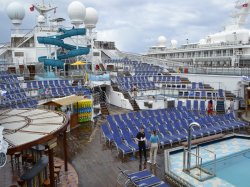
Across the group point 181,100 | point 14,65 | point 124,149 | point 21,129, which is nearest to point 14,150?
point 21,129

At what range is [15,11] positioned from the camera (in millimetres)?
34688

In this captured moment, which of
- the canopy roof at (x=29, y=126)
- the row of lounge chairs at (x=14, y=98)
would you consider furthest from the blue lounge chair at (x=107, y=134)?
the row of lounge chairs at (x=14, y=98)

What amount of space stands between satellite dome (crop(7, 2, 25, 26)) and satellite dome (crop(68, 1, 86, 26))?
902 centimetres

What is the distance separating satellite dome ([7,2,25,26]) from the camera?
34688 millimetres

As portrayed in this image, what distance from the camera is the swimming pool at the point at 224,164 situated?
25.5 ft

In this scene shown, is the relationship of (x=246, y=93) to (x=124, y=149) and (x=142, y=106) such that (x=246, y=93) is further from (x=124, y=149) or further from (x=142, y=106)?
(x=124, y=149)

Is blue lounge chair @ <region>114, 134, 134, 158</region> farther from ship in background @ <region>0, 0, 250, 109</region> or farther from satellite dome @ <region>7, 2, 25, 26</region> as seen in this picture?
satellite dome @ <region>7, 2, 25, 26</region>

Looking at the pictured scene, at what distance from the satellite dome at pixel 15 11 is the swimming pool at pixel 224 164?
107ft

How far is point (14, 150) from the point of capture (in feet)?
15.9

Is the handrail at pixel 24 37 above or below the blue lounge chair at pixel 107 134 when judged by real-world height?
above

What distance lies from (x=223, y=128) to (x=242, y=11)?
3945 centimetres

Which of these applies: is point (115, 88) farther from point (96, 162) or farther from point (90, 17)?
point (90, 17)

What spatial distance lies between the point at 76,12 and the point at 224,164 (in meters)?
25.8

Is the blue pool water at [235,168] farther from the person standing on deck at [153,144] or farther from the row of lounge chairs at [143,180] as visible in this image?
the row of lounge chairs at [143,180]
